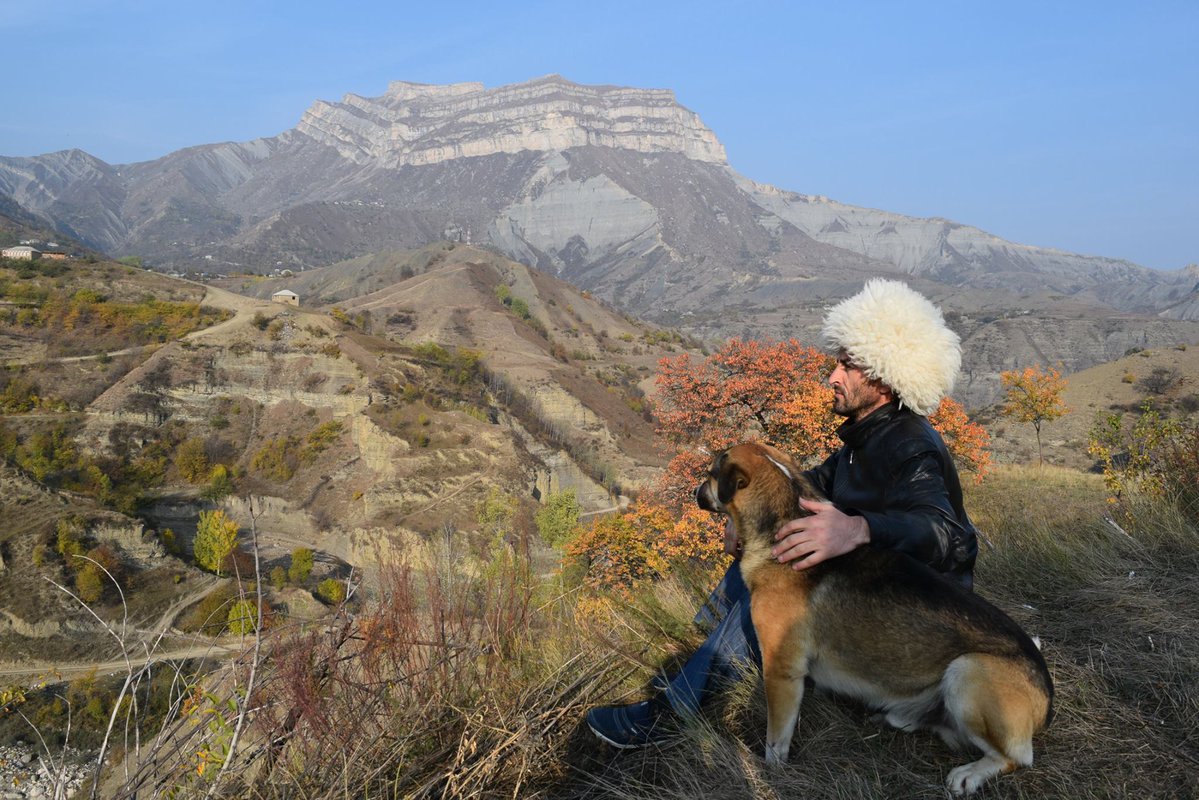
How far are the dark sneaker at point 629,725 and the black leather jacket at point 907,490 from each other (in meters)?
1.25

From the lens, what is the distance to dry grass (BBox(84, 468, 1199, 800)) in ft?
8.48

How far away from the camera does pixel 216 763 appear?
262cm

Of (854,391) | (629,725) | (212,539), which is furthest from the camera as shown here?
(212,539)

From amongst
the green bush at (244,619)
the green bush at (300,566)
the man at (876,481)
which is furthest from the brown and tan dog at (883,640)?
the green bush at (300,566)

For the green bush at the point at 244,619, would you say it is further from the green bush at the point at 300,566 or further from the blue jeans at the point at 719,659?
the green bush at the point at 300,566

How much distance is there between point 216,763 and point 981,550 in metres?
5.07

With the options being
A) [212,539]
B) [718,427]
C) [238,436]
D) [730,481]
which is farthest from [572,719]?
[238,436]

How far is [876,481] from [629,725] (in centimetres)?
149

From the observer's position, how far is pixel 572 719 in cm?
329

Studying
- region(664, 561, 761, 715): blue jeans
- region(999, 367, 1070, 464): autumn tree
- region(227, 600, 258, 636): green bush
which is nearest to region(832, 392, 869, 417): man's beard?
region(664, 561, 761, 715): blue jeans

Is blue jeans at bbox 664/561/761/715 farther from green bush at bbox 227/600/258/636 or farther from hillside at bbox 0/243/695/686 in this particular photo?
hillside at bbox 0/243/695/686

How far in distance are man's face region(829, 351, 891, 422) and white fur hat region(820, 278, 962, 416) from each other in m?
0.06

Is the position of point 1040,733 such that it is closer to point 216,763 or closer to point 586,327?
point 216,763

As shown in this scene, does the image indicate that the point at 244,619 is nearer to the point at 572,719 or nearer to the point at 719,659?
the point at 572,719
